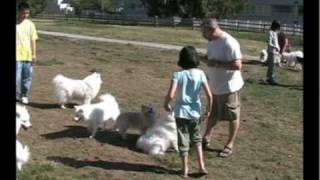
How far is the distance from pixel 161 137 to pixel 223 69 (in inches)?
41.7

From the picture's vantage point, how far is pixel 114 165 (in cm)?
616

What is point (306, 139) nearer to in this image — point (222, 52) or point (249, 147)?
point (222, 52)

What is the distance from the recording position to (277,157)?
22.6 feet

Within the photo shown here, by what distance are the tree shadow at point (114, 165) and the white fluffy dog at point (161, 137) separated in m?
0.42

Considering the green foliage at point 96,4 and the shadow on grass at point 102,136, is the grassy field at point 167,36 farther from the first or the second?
the green foliage at point 96,4

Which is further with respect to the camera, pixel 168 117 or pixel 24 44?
pixel 24 44

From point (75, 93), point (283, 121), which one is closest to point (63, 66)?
point (75, 93)

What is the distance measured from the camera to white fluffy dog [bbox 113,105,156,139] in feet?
22.6

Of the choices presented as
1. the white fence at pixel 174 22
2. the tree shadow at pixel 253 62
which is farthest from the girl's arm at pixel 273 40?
the white fence at pixel 174 22

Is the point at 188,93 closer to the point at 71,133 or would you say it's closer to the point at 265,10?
the point at 71,133

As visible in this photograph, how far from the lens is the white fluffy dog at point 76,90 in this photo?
8.69 m

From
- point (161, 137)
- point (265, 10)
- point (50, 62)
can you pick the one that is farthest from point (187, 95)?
point (265, 10)

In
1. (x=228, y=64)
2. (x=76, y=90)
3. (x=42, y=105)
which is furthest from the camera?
(x=42, y=105)
